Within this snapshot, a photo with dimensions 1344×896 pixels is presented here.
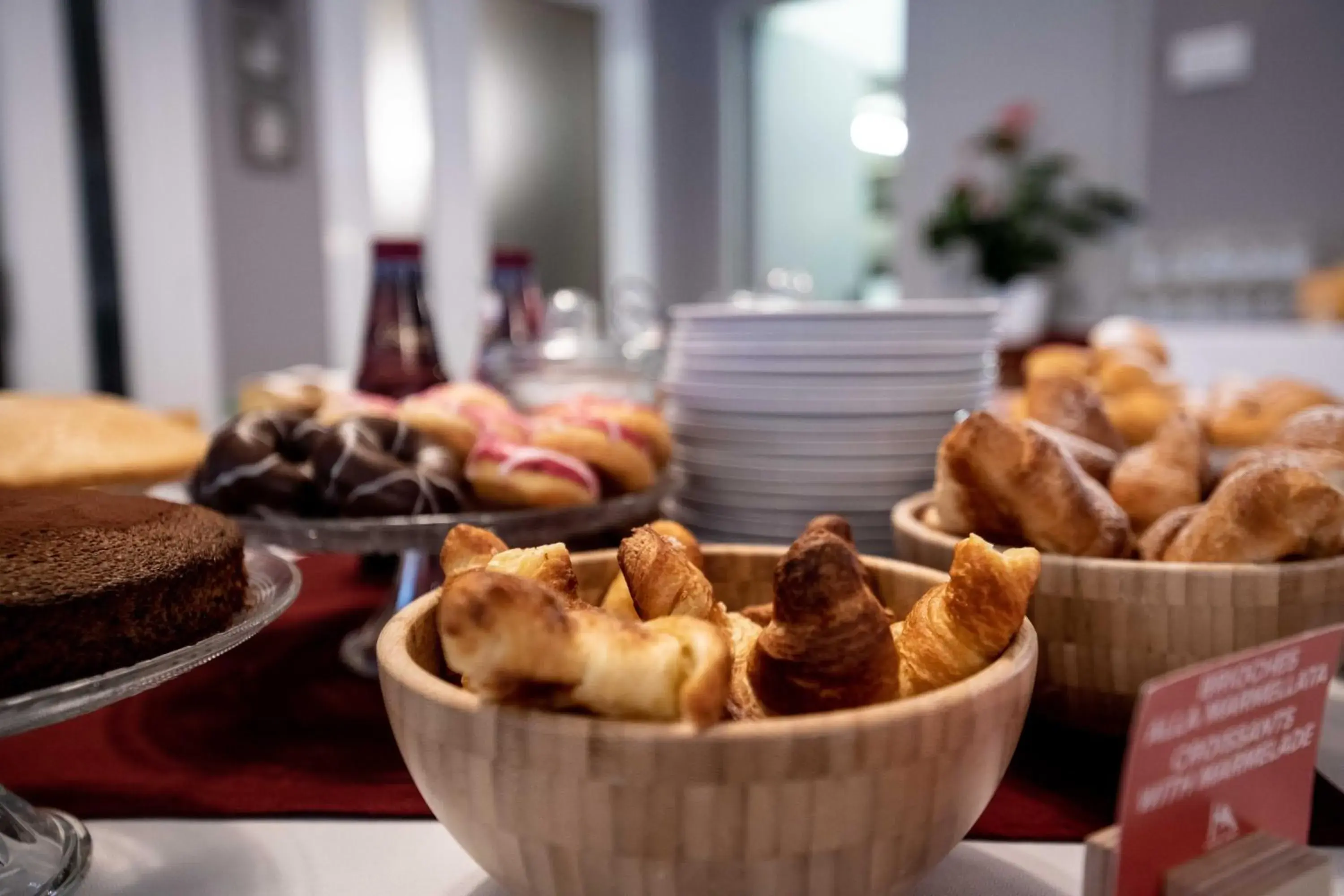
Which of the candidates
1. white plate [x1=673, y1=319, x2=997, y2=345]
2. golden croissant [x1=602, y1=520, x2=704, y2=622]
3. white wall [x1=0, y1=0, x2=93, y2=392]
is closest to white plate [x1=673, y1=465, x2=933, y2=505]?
white plate [x1=673, y1=319, x2=997, y2=345]

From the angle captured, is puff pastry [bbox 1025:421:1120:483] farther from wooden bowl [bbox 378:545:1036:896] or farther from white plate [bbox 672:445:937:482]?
wooden bowl [bbox 378:545:1036:896]

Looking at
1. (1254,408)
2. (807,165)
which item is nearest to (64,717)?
(1254,408)

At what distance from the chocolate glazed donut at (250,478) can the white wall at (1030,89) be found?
378 centimetres

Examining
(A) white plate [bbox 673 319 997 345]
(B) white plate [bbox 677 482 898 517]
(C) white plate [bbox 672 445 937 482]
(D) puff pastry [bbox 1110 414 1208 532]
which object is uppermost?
(A) white plate [bbox 673 319 997 345]

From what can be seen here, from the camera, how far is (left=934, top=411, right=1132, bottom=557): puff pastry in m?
0.51

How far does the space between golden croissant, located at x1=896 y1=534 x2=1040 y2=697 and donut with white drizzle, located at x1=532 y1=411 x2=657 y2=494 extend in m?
0.41

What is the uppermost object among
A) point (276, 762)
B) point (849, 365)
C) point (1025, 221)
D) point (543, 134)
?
point (543, 134)

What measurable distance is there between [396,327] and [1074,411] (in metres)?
0.71

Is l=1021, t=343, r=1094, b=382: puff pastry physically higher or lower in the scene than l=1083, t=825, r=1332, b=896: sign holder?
higher

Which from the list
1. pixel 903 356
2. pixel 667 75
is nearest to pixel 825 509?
pixel 903 356

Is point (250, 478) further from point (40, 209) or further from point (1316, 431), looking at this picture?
point (40, 209)

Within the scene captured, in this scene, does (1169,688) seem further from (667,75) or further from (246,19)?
(667,75)

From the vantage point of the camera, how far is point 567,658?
0.30 metres

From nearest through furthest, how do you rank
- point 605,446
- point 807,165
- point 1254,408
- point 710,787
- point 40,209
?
point 710,787
point 605,446
point 1254,408
point 40,209
point 807,165
